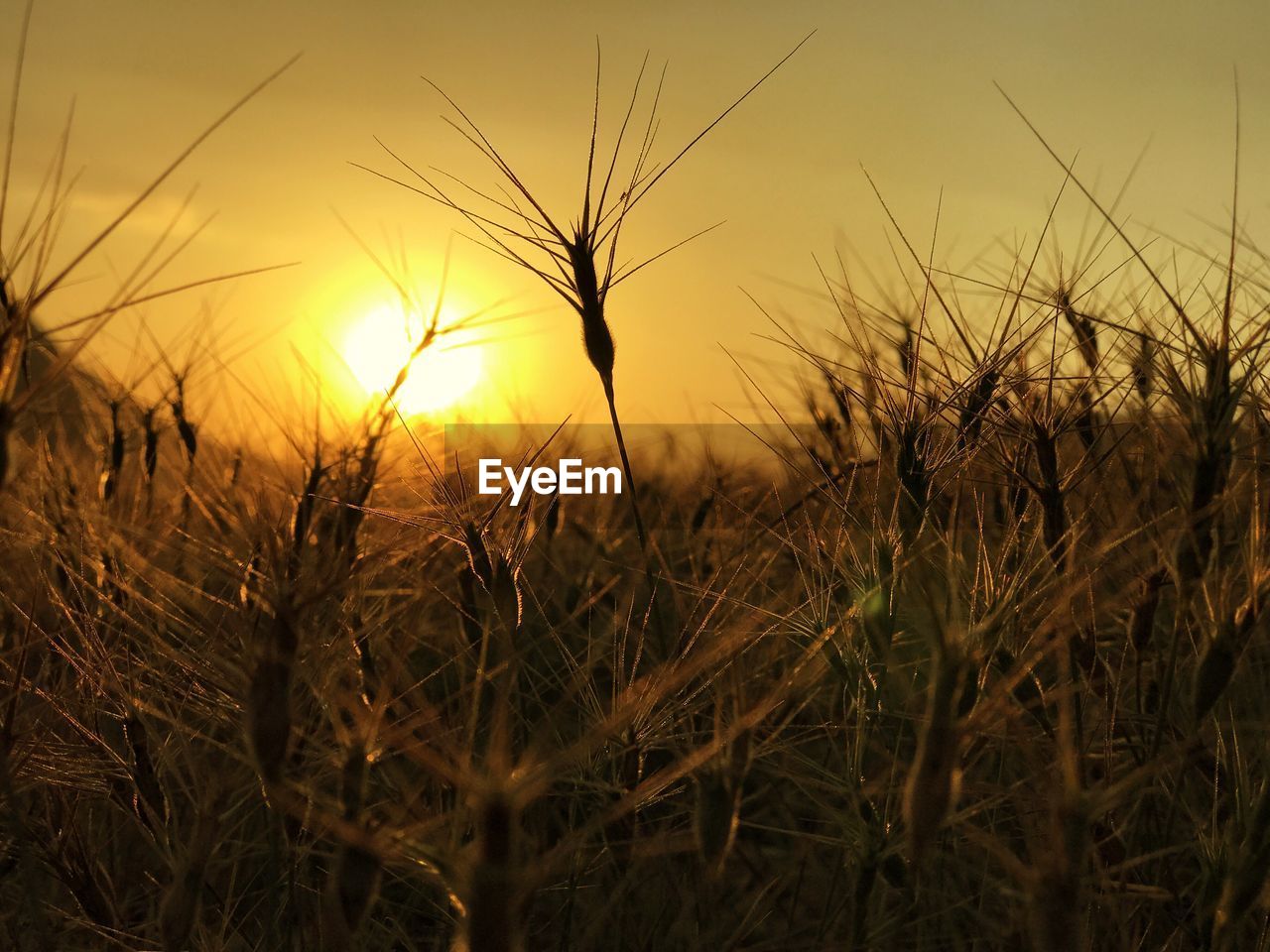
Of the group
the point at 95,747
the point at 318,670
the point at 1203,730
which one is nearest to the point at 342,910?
the point at 318,670

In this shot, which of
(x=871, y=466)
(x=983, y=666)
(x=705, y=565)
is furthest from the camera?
(x=705, y=565)

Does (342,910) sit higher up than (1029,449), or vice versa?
(1029,449)

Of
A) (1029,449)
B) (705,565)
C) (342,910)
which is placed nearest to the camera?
(342,910)

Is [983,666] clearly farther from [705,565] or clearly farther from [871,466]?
[705,565]

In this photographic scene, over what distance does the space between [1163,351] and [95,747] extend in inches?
61.5

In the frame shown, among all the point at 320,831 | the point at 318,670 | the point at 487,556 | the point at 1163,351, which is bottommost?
the point at 320,831

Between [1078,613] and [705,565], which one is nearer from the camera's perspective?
[1078,613]

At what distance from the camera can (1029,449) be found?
146 cm

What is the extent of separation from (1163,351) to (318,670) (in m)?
1.17

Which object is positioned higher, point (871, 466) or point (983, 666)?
point (871, 466)

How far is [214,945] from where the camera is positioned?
1.30m

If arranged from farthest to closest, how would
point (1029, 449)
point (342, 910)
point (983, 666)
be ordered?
point (1029, 449)
point (983, 666)
point (342, 910)

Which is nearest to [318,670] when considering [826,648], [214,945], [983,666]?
[214,945]

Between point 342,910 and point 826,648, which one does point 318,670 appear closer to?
point 342,910
